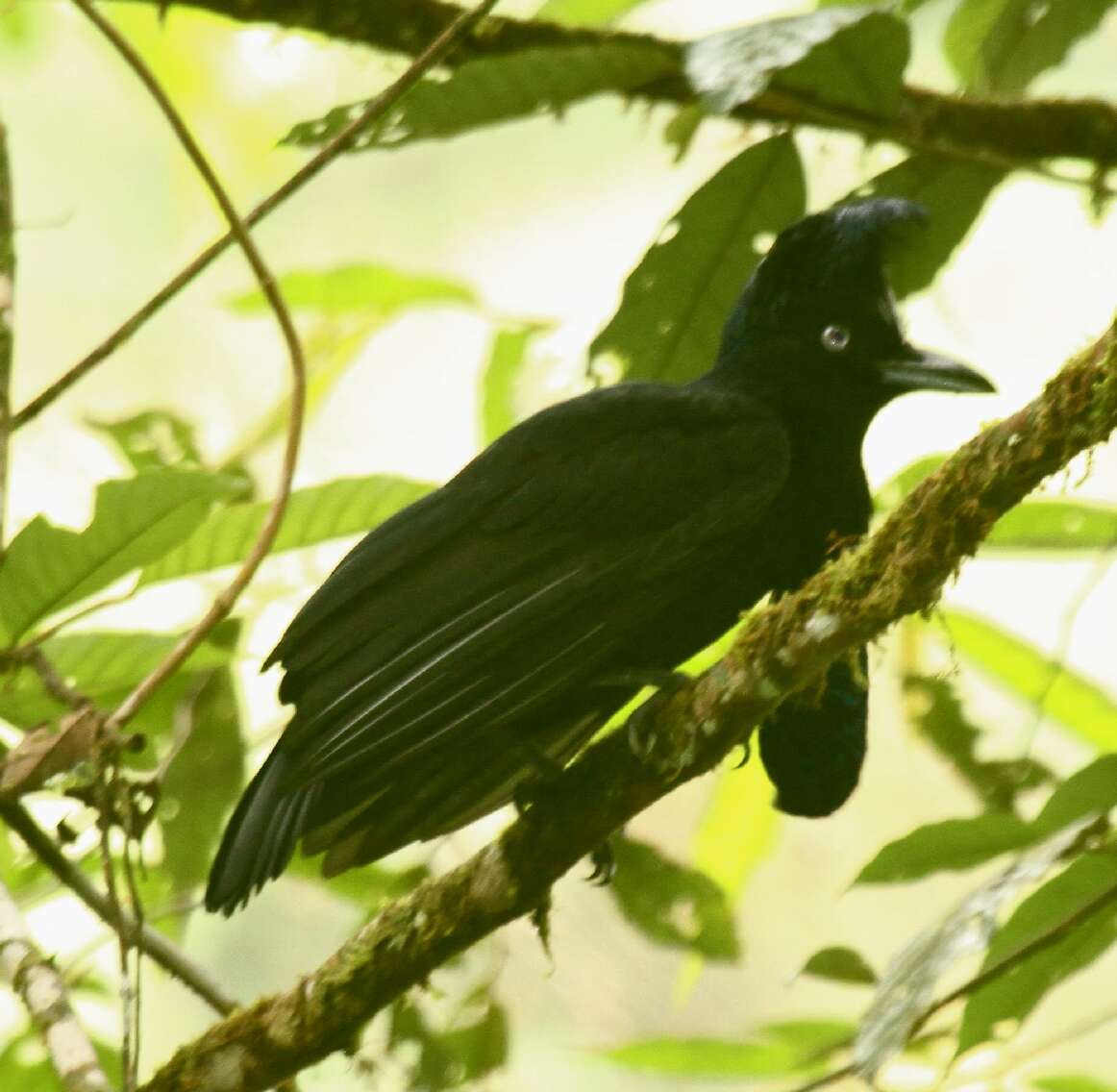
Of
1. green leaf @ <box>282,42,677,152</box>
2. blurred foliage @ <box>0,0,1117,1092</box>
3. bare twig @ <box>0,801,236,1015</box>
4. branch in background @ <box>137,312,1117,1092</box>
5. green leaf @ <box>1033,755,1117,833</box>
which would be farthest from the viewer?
green leaf @ <box>282,42,677,152</box>

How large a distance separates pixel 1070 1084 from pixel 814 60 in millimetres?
1499

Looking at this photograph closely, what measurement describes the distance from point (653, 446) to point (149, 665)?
2.47ft

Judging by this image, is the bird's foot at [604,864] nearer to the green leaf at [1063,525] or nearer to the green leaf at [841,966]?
the green leaf at [841,966]

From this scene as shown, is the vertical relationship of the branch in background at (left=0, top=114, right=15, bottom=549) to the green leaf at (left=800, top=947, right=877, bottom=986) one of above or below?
above

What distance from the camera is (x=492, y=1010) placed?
257cm

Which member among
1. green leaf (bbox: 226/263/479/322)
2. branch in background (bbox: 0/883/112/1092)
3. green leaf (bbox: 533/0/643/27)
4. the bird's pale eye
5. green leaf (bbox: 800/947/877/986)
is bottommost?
green leaf (bbox: 800/947/877/986)

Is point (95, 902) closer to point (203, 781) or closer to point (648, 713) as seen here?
point (203, 781)

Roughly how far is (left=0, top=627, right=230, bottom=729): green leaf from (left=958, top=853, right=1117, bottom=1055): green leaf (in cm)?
107

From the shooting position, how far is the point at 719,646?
2.62 m

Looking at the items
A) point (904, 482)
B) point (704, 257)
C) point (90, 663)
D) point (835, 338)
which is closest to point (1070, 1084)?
point (904, 482)

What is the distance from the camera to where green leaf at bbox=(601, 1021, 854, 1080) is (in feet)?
8.15

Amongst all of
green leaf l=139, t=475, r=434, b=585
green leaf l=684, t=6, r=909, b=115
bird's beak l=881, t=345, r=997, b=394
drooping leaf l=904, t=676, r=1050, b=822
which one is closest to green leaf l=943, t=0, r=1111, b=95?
green leaf l=684, t=6, r=909, b=115

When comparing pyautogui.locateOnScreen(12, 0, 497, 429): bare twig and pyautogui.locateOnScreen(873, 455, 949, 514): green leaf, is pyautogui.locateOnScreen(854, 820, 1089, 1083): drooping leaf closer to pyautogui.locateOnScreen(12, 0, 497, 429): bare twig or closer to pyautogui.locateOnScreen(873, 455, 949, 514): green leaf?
pyautogui.locateOnScreen(873, 455, 949, 514): green leaf

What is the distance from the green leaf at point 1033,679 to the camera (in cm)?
258
